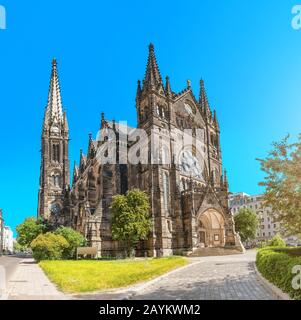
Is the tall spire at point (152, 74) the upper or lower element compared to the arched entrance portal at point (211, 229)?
upper

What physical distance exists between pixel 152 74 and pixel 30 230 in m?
38.8

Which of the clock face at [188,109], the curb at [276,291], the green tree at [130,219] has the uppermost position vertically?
the clock face at [188,109]

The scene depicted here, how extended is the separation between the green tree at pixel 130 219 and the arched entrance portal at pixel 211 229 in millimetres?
11091

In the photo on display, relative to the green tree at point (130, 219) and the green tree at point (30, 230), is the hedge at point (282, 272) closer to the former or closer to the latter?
the green tree at point (130, 219)

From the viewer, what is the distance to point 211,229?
53031 millimetres

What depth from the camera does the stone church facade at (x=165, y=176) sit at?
160 feet

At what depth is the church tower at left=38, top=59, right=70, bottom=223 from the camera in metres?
83.5

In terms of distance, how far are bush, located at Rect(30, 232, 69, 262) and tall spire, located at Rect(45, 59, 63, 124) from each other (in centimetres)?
5732

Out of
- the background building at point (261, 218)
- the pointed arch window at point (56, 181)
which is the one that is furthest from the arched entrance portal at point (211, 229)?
the pointed arch window at point (56, 181)

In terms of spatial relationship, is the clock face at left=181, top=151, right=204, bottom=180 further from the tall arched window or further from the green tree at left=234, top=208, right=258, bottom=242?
the green tree at left=234, top=208, right=258, bottom=242


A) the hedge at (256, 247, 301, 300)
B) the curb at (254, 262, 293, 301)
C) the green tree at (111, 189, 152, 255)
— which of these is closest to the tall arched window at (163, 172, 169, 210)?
the green tree at (111, 189, 152, 255)

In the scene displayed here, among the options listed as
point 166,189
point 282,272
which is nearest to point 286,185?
point 282,272

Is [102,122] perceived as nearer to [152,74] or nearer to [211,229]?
[152,74]
